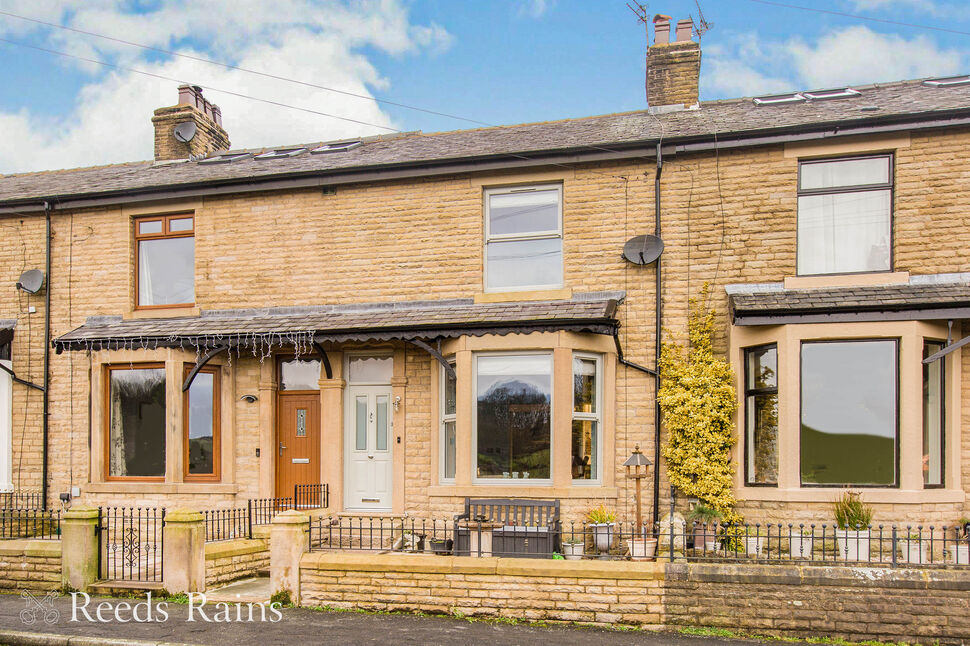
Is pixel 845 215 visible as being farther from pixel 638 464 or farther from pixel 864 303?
pixel 638 464

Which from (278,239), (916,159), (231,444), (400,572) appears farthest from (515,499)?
(916,159)

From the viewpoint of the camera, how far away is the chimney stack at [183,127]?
15.8m

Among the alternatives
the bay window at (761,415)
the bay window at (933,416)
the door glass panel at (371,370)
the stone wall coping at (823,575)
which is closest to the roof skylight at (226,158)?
the door glass panel at (371,370)

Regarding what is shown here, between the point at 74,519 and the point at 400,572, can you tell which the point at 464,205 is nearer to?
the point at 400,572

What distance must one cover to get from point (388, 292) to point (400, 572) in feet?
15.8

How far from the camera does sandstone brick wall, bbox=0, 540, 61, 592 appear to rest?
988cm

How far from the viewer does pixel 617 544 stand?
10102mm

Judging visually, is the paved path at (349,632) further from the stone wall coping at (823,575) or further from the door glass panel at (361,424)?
the door glass panel at (361,424)

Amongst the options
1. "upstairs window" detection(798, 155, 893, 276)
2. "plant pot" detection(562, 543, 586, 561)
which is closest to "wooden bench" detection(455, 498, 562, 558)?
"plant pot" detection(562, 543, 586, 561)

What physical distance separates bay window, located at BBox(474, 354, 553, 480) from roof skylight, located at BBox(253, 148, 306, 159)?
5.96 meters

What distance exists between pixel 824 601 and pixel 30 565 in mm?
9227

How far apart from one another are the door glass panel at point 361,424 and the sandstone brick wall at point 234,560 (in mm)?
2063

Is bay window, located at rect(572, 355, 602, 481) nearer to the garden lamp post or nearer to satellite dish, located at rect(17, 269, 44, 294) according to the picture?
the garden lamp post

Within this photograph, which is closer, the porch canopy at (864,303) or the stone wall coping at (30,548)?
the porch canopy at (864,303)
